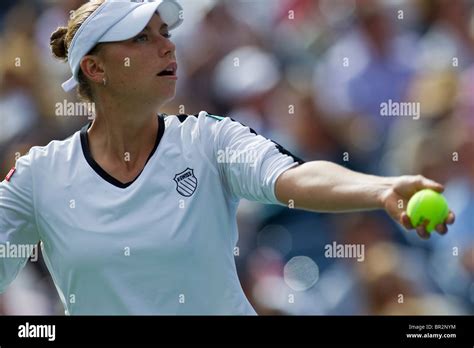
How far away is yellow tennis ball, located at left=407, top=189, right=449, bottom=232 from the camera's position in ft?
6.63

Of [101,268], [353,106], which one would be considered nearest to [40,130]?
[353,106]

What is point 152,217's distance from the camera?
273cm

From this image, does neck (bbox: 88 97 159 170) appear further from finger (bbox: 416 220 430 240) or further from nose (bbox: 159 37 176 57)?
finger (bbox: 416 220 430 240)

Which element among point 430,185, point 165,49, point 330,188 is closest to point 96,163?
point 165,49

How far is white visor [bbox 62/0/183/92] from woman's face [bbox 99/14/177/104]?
4 centimetres

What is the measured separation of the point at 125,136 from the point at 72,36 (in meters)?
0.36

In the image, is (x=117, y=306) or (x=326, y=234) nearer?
(x=117, y=306)

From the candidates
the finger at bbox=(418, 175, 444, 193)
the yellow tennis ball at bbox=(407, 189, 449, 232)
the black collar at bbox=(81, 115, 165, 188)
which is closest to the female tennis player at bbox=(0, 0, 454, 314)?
the black collar at bbox=(81, 115, 165, 188)

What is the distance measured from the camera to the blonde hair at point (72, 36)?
2961mm

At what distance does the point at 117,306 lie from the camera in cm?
274

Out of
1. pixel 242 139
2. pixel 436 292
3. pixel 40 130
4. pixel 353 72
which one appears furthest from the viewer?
pixel 40 130

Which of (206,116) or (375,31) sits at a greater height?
(375,31)
